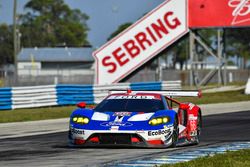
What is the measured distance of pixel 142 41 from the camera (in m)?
44.1

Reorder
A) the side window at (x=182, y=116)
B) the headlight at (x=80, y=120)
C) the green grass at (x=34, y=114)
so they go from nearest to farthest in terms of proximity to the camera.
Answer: the headlight at (x=80, y=120) < the side window at (x=182, y=116) < the green grass at (x=34, y=114)

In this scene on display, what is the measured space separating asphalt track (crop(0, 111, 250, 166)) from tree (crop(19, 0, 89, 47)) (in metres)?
118

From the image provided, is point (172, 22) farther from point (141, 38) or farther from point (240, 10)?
point (240, 10)

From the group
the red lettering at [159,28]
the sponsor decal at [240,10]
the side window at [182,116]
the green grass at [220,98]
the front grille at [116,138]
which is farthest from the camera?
the sponsor decal at [240,10]

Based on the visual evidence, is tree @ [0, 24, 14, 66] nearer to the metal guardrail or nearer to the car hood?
the metal guardrail

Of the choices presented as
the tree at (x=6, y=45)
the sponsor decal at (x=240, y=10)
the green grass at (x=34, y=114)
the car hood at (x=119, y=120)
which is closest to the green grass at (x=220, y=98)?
the sponsor decal at (x=240, y=10)

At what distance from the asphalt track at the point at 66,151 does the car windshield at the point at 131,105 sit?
0.87m

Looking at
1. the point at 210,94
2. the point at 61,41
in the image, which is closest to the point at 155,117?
the point at 210,94

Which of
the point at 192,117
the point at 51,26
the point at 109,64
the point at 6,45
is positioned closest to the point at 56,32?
the point at 51,26

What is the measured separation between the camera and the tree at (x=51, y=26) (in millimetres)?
138750

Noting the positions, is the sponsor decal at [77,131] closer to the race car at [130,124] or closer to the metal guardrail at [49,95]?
the race car at [130,124]

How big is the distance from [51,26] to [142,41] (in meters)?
105

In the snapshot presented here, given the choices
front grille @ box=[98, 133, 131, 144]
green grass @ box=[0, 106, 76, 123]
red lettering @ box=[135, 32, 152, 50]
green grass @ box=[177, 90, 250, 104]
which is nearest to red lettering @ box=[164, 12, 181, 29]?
red lettering @ box=[135, 32, 152, 50]

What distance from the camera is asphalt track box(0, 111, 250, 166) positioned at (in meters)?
12.9
